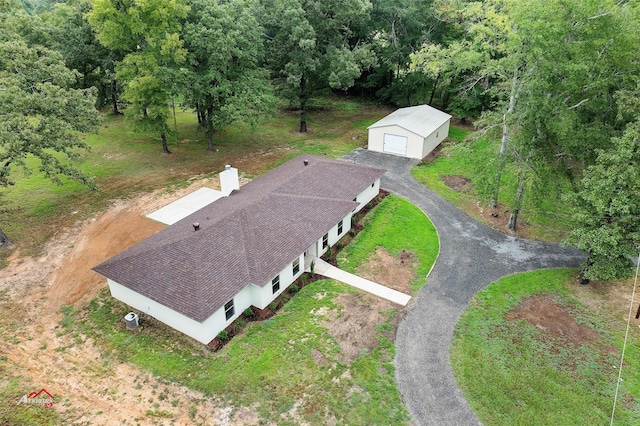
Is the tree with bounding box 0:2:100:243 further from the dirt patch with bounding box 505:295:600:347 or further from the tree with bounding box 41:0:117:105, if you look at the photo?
the dirt patch with bounding box 505:295:600:347

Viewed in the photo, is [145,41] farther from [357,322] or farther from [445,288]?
[445,288]

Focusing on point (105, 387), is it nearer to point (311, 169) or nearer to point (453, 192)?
point (311, 169)

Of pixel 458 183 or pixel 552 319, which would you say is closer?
pixel 552 319

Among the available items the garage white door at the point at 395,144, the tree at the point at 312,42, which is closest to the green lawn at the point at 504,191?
the garage white door at the point at 395,144

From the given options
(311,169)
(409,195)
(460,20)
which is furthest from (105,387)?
(460,20)

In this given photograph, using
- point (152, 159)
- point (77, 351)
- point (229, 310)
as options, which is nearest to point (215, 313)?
point (229, 310)

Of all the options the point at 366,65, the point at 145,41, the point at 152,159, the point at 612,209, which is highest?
the point at 145,41

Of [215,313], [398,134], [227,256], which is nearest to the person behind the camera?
[215,313]

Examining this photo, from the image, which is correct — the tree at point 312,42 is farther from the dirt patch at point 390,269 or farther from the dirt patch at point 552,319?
the dirt patch at point 552,319
